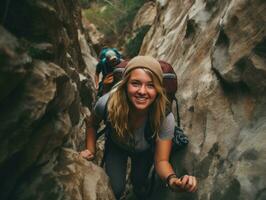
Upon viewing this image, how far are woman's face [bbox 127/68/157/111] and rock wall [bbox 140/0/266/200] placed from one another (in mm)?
1312

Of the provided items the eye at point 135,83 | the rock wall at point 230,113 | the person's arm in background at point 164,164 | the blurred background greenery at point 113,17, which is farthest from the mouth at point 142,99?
the blurred background greenery at point 113,17

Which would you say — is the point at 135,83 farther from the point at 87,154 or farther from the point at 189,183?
the point at 189,183

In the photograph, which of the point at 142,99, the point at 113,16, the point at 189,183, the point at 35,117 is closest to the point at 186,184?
the point at 189,183

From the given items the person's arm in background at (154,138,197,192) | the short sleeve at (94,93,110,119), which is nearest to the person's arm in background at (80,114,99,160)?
the short sleeve at (94,93,110,119)

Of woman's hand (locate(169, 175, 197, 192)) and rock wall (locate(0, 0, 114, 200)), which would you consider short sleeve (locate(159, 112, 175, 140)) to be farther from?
rock wall (locate(0, 0, 114, 200))

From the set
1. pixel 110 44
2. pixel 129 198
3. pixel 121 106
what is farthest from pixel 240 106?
pixel 110 44

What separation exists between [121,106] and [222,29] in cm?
226

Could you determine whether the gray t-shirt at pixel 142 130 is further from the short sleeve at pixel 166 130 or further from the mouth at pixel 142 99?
the mouth at pixel 142 99

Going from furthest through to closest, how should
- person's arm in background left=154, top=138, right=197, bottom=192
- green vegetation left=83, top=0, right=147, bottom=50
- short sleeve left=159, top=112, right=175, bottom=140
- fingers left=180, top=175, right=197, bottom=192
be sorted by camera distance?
green vegetation left=83, top=0, right=147, bottom=50, short sleeve left=159, top=112, right=175, bottom=140, person's arm in background left=154, top=138, right=197, bottom=192, fingers left=180, top=175, right=197, bottom=192

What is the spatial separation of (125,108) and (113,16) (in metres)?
34.5

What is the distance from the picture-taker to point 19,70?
4.16 m

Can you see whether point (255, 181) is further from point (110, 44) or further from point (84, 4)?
point (84, 4)

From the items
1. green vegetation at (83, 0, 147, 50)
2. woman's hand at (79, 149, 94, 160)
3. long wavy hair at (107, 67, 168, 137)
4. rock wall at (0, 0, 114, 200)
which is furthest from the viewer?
green vegetation at (83, 0, 147, 50)

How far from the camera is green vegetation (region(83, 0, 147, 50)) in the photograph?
32312 millimetres
